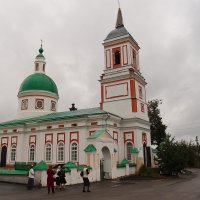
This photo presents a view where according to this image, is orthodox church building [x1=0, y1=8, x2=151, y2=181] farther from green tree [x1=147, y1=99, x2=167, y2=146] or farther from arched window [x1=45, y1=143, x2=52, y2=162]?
green tree [x1=147, y1=99, x2=167, y2=146]

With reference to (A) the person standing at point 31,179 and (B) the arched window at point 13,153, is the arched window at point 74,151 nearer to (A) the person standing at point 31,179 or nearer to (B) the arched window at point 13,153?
(B) the arched window at point 13,153

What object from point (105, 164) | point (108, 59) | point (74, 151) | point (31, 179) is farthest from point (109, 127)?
point (31, 179)

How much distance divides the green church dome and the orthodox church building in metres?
6.82

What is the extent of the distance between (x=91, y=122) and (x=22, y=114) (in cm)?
1439

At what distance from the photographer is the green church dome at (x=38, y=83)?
123ft

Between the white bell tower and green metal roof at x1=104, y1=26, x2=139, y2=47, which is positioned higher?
green metal roof at x1=104, y1=26, x2=139, y2=47

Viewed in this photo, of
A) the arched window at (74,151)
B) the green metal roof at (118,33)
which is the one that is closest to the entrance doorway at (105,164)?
the arched window at (74,151)

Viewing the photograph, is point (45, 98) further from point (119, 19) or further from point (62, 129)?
point (119, 19)

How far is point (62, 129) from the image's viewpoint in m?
29.2

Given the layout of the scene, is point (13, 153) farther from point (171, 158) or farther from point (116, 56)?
point (171, 158)

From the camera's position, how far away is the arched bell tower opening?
21.7 meters

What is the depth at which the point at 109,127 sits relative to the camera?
26.6 metres

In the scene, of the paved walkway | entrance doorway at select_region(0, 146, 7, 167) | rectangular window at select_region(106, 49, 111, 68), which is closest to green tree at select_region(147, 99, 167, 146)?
rectangular window at select_region(106, 49, 111, 68)

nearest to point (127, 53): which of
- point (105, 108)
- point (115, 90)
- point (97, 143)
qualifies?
point (115, 90)
